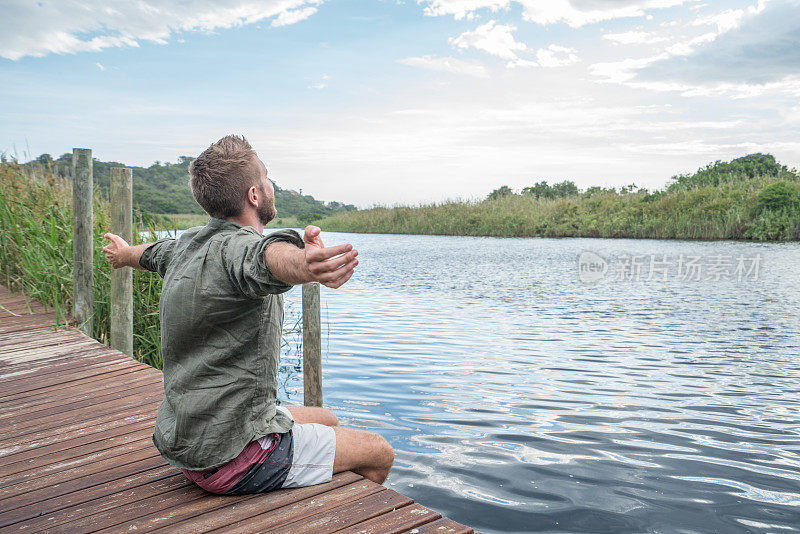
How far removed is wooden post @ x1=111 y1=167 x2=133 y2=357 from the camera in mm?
5133

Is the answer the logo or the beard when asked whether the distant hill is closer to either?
the beard

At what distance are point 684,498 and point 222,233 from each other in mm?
3284

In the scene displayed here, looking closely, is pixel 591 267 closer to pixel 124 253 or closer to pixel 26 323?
pixel 26 323

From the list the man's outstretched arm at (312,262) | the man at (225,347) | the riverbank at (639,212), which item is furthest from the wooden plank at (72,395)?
the riverbank at (639,212)

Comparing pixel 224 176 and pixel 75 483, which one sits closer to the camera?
pixel 224 176

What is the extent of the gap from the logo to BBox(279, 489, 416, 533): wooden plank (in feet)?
43.1

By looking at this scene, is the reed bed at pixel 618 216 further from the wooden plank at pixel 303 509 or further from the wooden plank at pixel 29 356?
the wooden plank at pixel 303 509

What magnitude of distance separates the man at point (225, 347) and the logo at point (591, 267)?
43.8ft

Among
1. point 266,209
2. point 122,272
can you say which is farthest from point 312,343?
point 266,209

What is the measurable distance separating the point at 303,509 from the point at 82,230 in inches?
179

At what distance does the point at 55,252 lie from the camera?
6.32 metres

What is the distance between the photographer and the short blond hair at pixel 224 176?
2.03 metres

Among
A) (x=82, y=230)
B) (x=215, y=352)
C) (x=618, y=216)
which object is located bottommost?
(x=215, y=352)

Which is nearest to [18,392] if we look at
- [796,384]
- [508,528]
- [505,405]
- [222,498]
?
[222,498]
